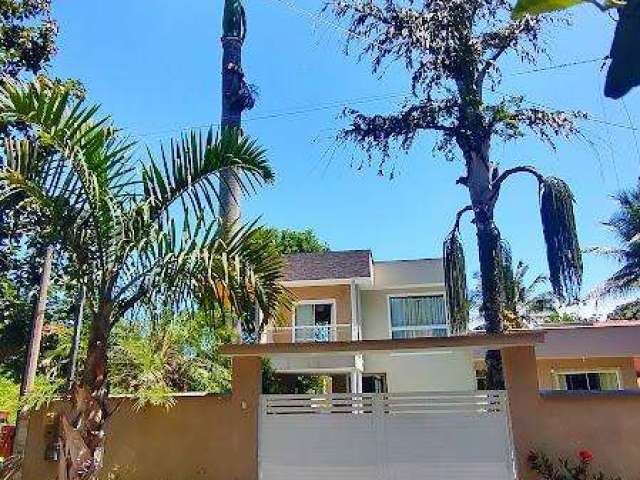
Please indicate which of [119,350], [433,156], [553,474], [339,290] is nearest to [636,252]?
[339,290]

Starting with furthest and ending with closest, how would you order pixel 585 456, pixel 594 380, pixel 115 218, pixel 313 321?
1. pixel 313 321
2. pixel 594 380
3. pixel 585 456
4. pixel 115 218

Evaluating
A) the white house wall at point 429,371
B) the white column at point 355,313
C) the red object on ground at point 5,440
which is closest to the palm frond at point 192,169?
the red object on ground at point 5,440

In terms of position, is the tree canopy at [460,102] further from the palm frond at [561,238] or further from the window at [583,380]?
the window at [583,380]

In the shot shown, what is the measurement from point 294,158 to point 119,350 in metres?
7.15

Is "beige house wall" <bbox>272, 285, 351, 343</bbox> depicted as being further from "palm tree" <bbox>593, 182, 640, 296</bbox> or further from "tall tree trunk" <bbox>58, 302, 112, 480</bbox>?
"palm tree" <bbox>593, 182, 640, 296</bbox>

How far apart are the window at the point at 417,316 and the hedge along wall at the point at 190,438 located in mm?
13860

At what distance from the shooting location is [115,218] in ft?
22.8

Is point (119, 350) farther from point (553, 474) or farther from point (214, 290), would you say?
point (553, 474)

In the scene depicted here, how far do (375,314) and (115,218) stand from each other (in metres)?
17.1

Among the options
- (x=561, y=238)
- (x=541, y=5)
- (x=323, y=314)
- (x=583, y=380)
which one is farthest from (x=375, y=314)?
(x=541, y=5)

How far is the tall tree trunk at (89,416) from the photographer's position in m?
6.42

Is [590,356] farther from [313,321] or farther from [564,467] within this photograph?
[313,321]

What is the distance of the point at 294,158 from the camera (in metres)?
15.8

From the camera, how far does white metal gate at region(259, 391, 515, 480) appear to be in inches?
338
